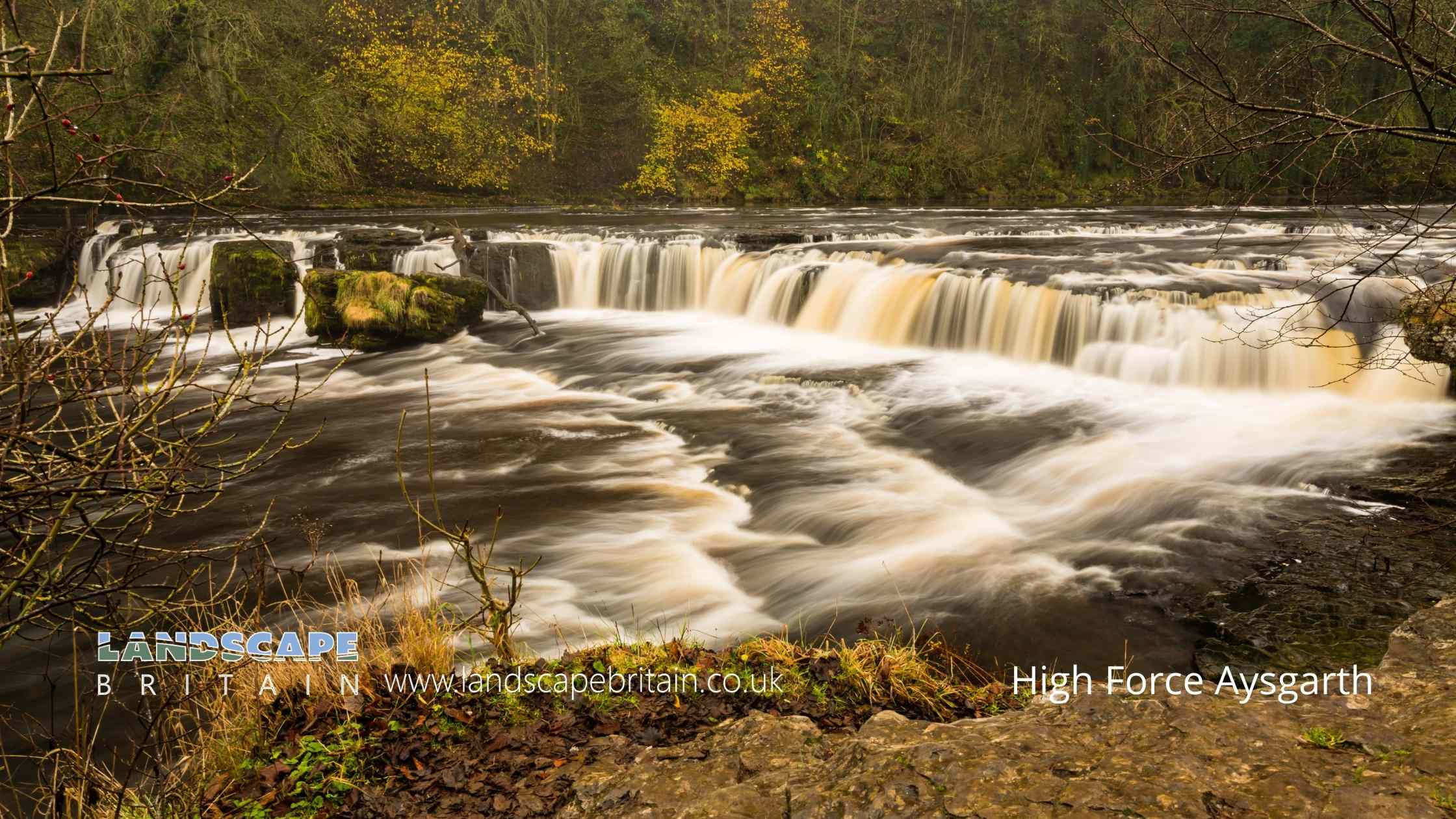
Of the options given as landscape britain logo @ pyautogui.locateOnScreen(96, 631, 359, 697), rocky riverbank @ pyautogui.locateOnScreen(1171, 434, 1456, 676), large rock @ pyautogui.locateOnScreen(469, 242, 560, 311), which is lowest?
rocky riverbank @ pyautogui.locateOnScreen(1171, 434, 1456, 676)

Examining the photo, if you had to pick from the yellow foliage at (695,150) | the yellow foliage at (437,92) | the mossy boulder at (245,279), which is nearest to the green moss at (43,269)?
the mossy boulder at (245,279)

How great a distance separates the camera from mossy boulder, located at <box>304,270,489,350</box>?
13.8 m

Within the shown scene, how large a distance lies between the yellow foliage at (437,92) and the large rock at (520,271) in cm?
1569

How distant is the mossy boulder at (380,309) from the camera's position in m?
13.8

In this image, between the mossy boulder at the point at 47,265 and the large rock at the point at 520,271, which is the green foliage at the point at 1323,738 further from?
the mossy boulder at the point at 47,265

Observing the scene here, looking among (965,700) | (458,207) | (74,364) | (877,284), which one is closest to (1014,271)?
(877,284)

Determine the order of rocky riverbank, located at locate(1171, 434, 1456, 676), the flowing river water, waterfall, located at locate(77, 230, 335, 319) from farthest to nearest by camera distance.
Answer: waterfall, located at locate(77, 230, 335, 319) → the flowing river water → rocky riverbank, located at locate(1171, 434, 1456, 676)

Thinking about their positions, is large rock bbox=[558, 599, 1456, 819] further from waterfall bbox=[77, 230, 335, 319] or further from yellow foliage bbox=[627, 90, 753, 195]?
yellow foliage bbox=[627, 90, 753, 195]

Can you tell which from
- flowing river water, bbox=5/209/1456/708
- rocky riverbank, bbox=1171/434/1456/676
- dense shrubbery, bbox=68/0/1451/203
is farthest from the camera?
dense shrubbery, bbox=68/0/1451/203

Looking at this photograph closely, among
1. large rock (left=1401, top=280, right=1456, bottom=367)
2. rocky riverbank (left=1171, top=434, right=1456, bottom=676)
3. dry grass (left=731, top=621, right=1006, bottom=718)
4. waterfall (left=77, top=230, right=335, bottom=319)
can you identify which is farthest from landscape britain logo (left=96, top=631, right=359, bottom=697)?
waterfall (left=77, top=230, right=335, bottom=319)

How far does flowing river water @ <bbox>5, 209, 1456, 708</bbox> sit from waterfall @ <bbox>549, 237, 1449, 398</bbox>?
0.15 ft

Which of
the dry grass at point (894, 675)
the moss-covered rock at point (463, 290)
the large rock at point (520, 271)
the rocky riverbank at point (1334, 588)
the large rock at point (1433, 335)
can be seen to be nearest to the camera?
the dry grass at point (894, 675)

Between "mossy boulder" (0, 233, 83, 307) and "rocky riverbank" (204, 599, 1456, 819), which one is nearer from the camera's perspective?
"rocky riverbank" (204, 599, 1456, 819)

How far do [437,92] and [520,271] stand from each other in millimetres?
17159
